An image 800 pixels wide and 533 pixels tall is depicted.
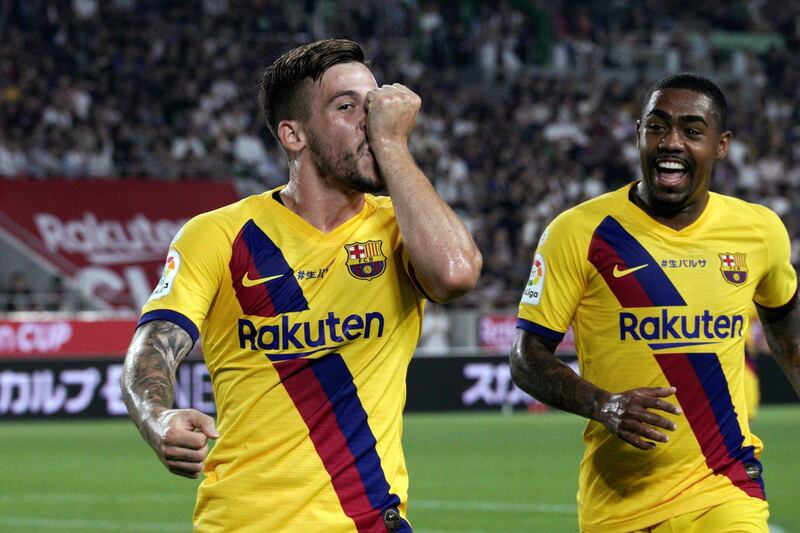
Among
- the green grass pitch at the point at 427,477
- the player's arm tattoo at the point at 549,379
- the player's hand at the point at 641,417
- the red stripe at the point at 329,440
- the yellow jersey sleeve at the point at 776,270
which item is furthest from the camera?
the green grass pitch at the point at 427,477

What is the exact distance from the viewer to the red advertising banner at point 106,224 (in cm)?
2202

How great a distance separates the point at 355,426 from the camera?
400 centimetres

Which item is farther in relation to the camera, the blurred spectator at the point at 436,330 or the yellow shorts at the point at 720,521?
the blurred spectator at the point at 436,330

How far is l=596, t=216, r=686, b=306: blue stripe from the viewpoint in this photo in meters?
5.21

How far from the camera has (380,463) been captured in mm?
4012

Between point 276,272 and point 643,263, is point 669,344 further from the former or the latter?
point 276,272

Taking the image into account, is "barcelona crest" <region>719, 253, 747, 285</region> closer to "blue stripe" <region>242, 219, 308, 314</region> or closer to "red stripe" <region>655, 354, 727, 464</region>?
"red stripe" <region>655, 354, 727, 464</region>

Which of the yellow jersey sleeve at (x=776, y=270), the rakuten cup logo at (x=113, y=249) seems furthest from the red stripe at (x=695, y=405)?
the rakuten cup logo at (x=113, y=249)

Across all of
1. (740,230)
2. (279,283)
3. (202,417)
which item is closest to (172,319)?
(279,283)

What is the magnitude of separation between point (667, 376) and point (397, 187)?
171cm

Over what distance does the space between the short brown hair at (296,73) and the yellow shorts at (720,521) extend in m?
2.03

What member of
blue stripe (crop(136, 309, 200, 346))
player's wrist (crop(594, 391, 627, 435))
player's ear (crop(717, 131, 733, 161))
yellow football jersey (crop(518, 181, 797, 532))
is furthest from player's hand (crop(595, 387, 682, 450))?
blue stripe (crop(136, 309, 200, 346))

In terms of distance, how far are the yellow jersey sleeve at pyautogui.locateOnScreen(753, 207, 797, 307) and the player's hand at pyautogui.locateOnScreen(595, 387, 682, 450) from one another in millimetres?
1061

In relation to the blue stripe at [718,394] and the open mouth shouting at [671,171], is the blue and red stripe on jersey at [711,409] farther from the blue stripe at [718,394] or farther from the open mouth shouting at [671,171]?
the open mouth shouting at [671,171]
